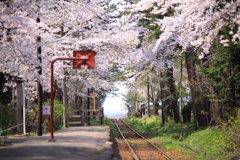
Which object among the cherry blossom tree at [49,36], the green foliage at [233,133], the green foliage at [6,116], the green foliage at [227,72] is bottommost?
the green foliage at [233,133]

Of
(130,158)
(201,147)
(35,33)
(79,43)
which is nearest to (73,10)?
(79,43)

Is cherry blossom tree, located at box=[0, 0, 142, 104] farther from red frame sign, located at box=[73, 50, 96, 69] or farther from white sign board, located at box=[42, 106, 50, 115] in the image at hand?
red frame sign, located at box=[73, 50, 96, 69]

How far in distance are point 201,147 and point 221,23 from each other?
6.88 meters

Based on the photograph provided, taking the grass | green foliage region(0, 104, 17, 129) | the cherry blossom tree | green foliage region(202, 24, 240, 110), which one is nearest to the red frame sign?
the cherry blossom tree

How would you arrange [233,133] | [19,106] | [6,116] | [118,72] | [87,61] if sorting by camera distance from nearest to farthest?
[87,61], [233,133], [19,106], [6,116], [118,72]

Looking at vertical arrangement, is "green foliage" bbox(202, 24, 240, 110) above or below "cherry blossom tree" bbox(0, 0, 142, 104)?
below

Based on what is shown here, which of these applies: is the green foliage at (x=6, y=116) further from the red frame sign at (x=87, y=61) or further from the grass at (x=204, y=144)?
the grass at (x=204, y=144)

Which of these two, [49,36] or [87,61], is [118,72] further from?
[87,61]

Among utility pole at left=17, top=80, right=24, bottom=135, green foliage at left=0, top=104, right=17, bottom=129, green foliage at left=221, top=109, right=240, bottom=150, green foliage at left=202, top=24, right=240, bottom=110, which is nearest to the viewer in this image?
green foliage at left=221, top=109, right=240, bottom=150

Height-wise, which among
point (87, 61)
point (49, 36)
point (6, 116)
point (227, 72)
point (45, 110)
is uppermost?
point (49, 36)

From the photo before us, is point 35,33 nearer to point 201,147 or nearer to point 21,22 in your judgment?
point 21,22

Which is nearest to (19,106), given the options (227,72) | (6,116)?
(6,116)

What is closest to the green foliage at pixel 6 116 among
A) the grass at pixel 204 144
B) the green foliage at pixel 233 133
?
the grass at pixel 204 144

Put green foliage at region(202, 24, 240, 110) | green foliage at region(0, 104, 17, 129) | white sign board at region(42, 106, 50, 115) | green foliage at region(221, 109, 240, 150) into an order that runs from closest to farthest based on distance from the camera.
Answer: green foliage at region(221, 109, 240, 150) < green foliage at region(202, 24, 240, 110) < white sign board at region(42, 106, 50, 115) < green foliage at region(0, 104, 17, 129)
